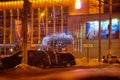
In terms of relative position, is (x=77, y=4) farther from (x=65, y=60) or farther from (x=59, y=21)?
(x=65, y=60)

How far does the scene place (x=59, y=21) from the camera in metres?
65.7

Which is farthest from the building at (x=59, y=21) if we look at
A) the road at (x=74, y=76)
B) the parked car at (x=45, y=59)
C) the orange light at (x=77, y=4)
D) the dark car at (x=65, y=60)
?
the road at (x=74, y=76)

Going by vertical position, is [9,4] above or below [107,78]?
above

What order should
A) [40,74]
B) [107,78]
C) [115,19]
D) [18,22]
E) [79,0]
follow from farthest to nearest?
[18,22] → [79,0] → [115,19] → [40,74] → [107,78]

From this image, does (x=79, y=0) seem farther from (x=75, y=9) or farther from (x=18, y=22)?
(x=18, y=22)

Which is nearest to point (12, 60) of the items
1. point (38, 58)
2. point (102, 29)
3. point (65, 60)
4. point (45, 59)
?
point (38, 58)

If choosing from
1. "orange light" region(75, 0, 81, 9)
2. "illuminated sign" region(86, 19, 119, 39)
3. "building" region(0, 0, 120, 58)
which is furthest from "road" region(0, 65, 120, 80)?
"orange light" region(75, 0, 81, 9)

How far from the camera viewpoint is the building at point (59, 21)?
5812cm

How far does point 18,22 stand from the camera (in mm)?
67062

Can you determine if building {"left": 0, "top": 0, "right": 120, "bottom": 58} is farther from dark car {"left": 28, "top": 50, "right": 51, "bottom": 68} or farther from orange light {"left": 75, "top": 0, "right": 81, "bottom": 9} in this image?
dark car {"left": 28, "top": 50, "right": 51, "bottom": 68}

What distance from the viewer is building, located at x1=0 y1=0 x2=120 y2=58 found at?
58.1m

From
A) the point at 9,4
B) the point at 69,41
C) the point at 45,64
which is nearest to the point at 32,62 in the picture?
the point at 45,64

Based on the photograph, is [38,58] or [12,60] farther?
[38,58]

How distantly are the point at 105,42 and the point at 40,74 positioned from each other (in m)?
52.3
